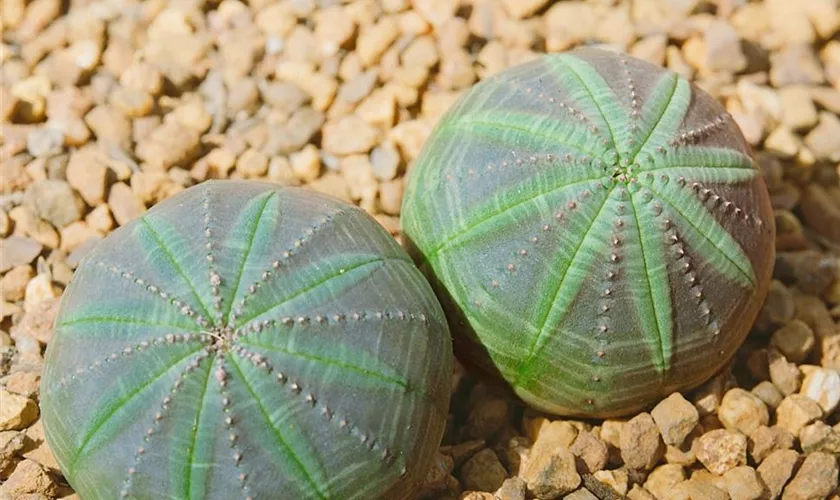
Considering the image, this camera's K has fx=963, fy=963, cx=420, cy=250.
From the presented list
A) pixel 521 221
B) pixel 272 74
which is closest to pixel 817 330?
pixel 521 221

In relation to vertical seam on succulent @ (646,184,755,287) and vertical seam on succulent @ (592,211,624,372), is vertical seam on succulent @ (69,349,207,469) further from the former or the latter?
vertical seam on succulent @ (646,184,755,287)

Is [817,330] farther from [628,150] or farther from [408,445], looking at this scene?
[408,445]

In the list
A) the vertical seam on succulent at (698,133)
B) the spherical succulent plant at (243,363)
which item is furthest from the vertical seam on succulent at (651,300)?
the spherical succulent plant at (243,363)

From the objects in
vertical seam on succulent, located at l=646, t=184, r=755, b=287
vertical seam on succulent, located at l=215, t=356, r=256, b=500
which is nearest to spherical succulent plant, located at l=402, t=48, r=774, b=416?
vertical seam on succulent, located at l=646, t=184, r=755, b=287

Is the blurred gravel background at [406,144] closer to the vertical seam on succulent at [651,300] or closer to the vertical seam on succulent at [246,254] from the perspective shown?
the vertical seam on succulent at [651,300]

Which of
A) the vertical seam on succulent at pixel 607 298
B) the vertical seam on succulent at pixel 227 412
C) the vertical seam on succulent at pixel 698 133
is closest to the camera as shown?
the vertical seam on succulent at pixel 227 412
